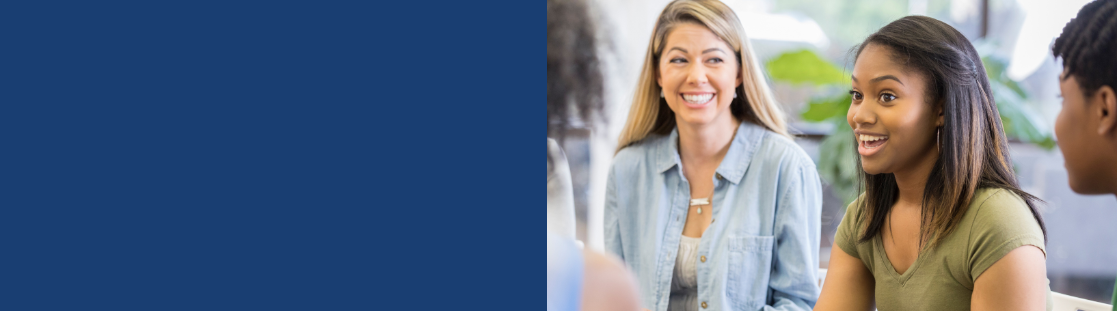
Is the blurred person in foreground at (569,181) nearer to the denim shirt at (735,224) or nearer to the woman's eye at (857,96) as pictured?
the denim shirt at (735,224)

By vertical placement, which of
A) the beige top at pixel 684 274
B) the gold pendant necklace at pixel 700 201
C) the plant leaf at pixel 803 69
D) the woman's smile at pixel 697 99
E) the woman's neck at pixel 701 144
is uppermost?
the plant leaf at pixel 803 69

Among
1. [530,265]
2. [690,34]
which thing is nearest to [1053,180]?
[690,34]

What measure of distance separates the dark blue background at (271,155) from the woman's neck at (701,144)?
1.39ft

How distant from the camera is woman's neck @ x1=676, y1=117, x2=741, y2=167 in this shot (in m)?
1.21

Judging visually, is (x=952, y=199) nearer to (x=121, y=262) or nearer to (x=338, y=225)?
(x=338, y=225)

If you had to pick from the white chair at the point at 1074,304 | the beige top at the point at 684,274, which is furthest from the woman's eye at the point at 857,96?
the white chair at the point at 1074,304

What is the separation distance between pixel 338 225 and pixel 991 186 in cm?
87

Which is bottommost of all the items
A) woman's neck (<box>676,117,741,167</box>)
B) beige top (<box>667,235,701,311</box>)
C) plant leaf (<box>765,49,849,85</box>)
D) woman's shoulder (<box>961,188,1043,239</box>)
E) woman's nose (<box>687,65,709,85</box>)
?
beige top (<box>667,235,701,311</box>)

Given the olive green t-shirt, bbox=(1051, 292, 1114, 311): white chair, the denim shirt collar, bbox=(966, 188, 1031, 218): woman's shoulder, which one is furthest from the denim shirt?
bbox=(1051, 292, 1114, 311): white chair

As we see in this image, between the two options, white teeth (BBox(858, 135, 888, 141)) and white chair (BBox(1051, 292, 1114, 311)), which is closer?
white teeth (BBox(858, 135, 888, 141))

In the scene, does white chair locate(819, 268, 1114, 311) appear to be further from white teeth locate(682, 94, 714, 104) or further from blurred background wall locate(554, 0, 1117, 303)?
white teeth locate(682, 94, 714, 104)

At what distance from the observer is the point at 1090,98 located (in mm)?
983

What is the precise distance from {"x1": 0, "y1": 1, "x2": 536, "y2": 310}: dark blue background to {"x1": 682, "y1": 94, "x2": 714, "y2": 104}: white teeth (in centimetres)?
40

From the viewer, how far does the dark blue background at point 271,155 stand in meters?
0.67
